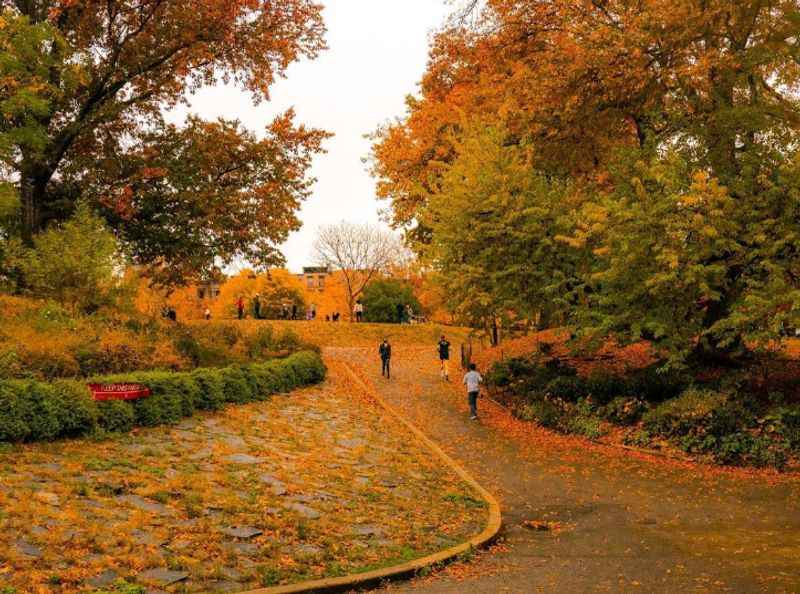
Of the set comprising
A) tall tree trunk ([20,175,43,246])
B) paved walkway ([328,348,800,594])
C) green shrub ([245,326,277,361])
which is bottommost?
paved walkway ([328,348,800,594])

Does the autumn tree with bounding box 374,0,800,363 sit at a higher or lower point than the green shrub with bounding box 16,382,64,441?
higher

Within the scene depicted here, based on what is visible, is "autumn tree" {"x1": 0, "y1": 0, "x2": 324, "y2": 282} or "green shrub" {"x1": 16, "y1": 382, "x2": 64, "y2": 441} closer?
"green shrub" {"x1": 16, "y1": 382, "x2": 64, "y2": 441}

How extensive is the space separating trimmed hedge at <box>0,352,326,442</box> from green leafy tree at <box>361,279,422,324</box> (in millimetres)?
41593

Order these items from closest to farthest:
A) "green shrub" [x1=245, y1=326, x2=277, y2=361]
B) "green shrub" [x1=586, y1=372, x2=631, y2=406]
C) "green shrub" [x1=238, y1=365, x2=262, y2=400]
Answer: "green shrub" [x1=238, y1=365, x2=262, y2=400]
"green shrub" [x1=586, y1=372, x2=631, y2=406]
"green shrub" [x1=245, y1=326, x2=277, y2=361]

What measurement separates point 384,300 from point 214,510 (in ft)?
173

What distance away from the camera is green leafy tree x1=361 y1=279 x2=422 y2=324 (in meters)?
62.2

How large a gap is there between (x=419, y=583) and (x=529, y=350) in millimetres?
21404

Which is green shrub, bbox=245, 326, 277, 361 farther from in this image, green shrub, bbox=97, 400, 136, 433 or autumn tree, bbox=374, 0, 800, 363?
green shrub, bbox=97, 400, 136, 433

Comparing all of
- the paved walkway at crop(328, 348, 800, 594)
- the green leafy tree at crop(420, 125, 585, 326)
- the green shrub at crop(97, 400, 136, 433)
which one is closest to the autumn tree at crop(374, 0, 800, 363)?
the green leafy tree at crop(420, 125, 585, 326)

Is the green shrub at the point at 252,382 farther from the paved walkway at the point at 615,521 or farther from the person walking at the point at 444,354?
the person walking at the point at 444,354

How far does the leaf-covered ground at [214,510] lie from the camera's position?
7359 millimetres

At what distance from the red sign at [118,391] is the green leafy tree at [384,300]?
4797 cm

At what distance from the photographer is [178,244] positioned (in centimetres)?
2414

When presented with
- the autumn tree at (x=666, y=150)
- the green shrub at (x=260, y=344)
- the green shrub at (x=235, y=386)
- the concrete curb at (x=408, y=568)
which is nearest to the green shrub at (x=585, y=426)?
the autumn tree at (x=666, y=150)
